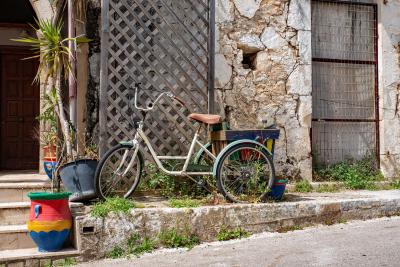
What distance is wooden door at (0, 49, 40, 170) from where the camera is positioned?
8133mm

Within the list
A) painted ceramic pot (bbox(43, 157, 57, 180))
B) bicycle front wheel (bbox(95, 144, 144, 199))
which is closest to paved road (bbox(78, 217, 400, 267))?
bicycle front wheel (bbox(95, 144, 144, 199))

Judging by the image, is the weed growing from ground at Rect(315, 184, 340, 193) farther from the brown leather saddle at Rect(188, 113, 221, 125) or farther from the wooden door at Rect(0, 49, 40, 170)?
the wooden door at Rect(0, 49, 40, 170)

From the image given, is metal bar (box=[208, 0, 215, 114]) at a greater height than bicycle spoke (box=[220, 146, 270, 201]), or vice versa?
metal bar (box=[208, 0, 215, 114])

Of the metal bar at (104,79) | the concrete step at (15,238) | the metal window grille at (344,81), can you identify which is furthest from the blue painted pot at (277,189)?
the concrete step at (15,238)

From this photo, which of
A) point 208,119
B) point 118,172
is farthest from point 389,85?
point 118,172

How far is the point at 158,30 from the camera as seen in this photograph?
5723 mm

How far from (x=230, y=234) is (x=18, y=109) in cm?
511

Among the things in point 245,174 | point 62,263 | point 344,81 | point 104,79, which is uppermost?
point 344,81

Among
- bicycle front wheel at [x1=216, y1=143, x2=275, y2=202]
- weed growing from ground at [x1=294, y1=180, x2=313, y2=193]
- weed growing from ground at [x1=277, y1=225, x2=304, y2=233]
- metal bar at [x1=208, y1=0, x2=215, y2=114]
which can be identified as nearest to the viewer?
weed growing from ground at [x1=277, y1=225, x2=304, y2=233]

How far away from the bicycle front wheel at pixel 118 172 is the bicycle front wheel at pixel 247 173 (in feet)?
3.17

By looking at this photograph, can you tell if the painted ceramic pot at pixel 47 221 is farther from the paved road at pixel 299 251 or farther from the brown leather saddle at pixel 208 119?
the brown leather saddle at pixel 208 119

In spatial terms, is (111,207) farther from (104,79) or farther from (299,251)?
(299,251)

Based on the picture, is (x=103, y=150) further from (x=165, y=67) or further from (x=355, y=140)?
(x=355, y=140)

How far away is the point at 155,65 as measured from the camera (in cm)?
566
